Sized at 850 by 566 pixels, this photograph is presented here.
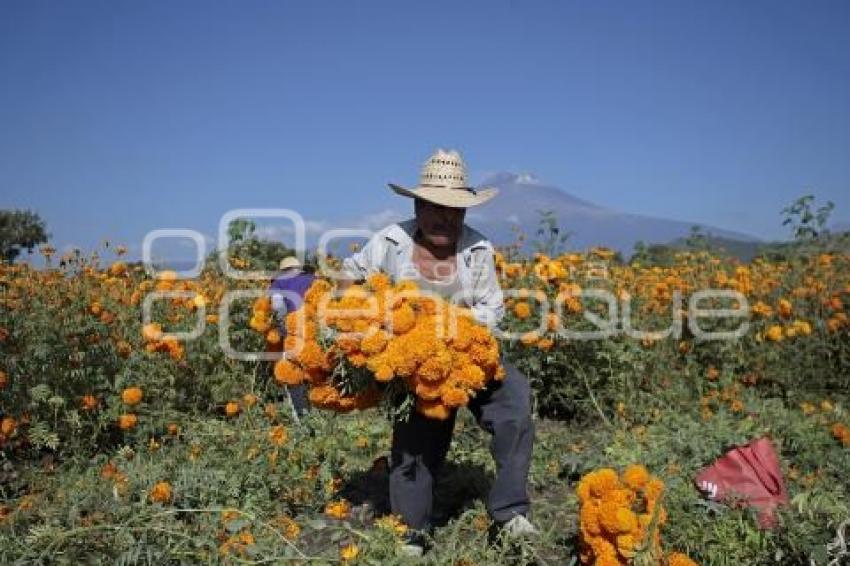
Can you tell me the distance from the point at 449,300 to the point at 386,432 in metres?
1.85

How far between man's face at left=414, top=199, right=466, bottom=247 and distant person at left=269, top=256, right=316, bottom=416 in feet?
5.02

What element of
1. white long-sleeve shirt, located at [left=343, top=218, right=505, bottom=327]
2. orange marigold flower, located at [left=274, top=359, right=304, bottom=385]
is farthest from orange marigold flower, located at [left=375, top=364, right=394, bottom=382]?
white long-sleeve shirt, located at [left=343, top=218, right=505, bottom=327]

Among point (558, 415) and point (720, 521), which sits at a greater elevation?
point (720, 521)

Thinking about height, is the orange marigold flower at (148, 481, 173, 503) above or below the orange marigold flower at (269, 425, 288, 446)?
above

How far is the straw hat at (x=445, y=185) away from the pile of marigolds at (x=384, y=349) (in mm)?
512

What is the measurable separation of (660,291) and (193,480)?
4.10 meters

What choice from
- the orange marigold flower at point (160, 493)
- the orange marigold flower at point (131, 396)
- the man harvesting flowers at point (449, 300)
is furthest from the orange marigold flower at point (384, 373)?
the orange marigold flower at point (131, 396)

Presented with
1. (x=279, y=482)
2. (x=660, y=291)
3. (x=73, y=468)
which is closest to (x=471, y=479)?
(x=279, y=482)

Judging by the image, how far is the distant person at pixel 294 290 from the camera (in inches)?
183

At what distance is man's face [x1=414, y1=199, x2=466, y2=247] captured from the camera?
2.89 metres

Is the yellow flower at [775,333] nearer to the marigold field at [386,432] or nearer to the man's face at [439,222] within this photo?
the marigold field at [386,432]

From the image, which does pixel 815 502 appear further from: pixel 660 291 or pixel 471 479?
pixel 660 291

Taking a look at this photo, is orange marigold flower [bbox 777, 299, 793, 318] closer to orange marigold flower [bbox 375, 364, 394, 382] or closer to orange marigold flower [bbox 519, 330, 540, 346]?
orange marigold flower [bbox 519, 330, 540, 346]

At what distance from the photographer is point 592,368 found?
4.93m
